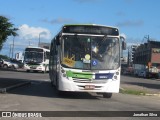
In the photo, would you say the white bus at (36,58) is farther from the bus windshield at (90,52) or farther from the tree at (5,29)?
the bus windshield at (90,52)

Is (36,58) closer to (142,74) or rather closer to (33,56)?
(33,56)

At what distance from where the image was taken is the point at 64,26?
2162cm

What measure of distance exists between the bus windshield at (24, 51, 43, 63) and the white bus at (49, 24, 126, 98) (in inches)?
1409

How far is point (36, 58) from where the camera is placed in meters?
57.8

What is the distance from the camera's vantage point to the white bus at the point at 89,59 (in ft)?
68.8

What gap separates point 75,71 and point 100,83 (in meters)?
1.21

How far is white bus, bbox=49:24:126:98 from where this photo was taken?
20969 mm

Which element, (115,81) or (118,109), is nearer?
(118,109)

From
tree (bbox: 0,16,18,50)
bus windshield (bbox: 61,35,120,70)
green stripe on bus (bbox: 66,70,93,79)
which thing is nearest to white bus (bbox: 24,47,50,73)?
tree (bbox: 0,16,18,50)

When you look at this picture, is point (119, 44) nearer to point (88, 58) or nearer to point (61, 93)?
point (88, 58)

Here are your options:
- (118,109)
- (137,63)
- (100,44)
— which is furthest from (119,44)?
(137,63)

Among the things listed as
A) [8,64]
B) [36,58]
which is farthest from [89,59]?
[8,64]

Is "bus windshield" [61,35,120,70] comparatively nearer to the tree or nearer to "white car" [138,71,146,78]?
the tree

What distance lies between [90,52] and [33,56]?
36.9 meters
